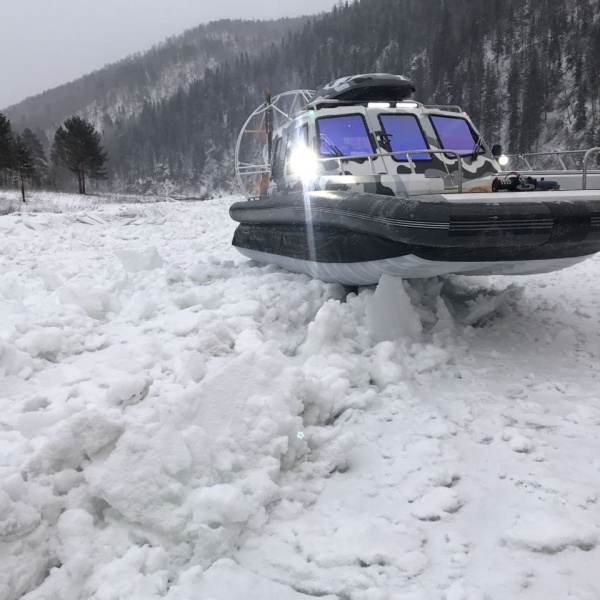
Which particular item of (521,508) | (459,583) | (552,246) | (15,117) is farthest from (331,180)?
(15,117)

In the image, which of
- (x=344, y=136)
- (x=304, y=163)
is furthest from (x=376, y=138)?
(x=304, y=163)

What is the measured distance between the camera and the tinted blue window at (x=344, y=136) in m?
5.37

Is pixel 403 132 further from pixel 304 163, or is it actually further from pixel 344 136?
pixel 304 163

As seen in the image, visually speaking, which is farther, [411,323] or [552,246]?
[411,323]

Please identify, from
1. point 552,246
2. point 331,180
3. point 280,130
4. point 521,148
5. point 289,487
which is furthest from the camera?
point 521,148

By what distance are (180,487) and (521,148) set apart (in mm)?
63615

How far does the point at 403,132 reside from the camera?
5.49 m

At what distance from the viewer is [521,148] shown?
184ft

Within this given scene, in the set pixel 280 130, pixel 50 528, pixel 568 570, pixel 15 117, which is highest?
pixel 15 117

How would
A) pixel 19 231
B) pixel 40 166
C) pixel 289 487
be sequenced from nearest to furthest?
pixel 289 487 < pixel 19 231 < pixel 40 166

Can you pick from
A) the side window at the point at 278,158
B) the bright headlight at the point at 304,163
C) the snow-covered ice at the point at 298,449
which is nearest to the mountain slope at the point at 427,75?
the side window at the point at 278,158

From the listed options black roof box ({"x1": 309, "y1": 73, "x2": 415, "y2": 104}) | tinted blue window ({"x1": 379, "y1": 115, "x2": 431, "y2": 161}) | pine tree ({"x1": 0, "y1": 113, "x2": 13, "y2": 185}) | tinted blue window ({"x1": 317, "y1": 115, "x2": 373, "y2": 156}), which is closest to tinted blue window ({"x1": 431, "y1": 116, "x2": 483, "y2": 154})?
tinted blue window ({"x1": 379, "y1": 115, "x2": 431, "y2": 161})

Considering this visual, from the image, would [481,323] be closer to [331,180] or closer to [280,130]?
[331,180]

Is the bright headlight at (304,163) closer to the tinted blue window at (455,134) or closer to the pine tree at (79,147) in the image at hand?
the tinted blue window at (455,134)
